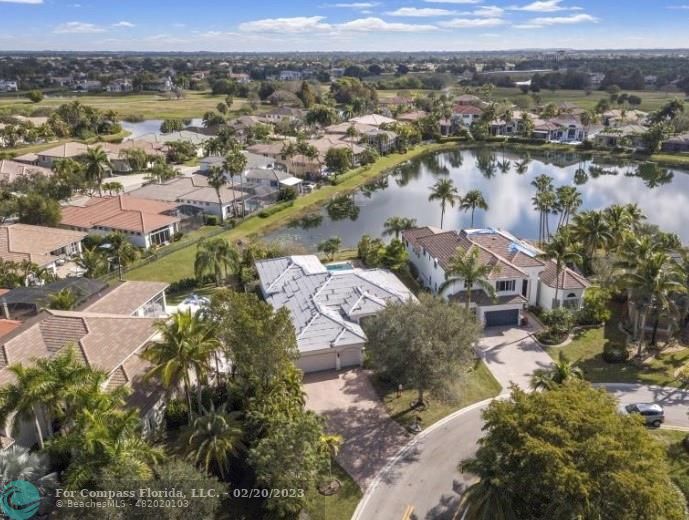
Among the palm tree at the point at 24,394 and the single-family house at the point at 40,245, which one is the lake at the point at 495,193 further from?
the palm tree at the point at 24,394

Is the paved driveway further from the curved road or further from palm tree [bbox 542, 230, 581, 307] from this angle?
palm tree [bbox 542, 230, 581, 307]

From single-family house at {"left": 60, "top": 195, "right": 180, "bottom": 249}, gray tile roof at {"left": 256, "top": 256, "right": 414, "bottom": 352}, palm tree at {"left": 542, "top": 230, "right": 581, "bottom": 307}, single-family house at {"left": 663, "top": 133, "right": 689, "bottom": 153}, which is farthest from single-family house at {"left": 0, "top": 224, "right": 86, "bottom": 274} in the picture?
single-family house at {"left": 663, "top": 133, "right": 689, "bottom": 153}

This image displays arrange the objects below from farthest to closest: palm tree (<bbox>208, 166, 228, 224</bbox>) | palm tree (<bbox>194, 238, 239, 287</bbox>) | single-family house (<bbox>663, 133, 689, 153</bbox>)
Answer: single-family house (<bbox>663, 133, 689, 153</bbox>), palm tree (<bbox>208, 166, 228, 224</bbox>), palm tree (<bbox>194, 238, 239, 287</bbox>)

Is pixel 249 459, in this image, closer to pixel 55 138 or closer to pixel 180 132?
pixel 180 132

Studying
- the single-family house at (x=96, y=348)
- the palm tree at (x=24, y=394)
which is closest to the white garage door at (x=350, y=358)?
the single-family house at (x=96, y=348)

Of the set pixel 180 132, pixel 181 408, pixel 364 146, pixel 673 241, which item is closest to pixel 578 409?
pixel 181 408

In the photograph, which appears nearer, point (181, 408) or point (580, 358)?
point (181, 408)
